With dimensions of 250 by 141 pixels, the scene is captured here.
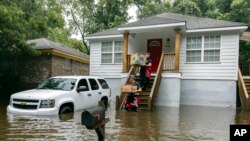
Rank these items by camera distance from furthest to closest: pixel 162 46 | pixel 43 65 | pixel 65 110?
pixel 43 65 < pixel 162 46 < pixel 65 110

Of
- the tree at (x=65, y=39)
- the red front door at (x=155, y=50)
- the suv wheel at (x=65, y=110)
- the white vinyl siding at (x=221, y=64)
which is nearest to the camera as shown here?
the suv wheel at (x=65, y=110)

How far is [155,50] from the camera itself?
20.3m

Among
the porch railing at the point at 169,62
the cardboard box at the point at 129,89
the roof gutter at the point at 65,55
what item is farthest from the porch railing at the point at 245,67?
the roof gutter at the point at 65,55

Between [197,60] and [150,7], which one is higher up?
[150,7]

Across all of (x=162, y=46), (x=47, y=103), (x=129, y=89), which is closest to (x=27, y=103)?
(x=47, y=103)

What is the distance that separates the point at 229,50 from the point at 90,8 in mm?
21586

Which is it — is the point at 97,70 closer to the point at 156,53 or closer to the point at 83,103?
the point at 156,53

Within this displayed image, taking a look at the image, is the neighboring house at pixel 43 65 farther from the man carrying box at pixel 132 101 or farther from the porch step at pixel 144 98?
the man carrying box at pixel 132 101

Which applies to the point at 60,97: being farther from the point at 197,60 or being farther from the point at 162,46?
the point at 162,46

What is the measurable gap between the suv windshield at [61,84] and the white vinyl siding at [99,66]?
8.48 m

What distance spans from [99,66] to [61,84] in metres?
9.43

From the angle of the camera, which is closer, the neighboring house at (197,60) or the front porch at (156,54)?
the front porch at (156,54)

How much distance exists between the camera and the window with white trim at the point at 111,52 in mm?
21016

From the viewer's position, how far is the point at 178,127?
32.0ft
